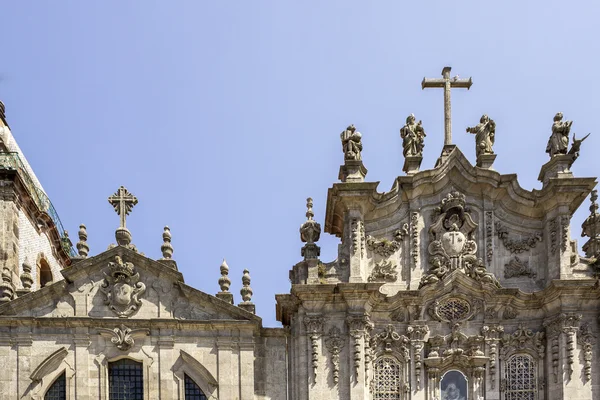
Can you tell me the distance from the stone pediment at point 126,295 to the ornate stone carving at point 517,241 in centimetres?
686

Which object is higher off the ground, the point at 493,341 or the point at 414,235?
the point at 414,235

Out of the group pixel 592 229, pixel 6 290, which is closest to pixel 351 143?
pixel 592 229

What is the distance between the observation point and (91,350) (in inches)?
1342

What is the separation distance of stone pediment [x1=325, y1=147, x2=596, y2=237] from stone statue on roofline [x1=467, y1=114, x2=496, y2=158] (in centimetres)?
78

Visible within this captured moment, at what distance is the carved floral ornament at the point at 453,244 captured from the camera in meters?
34.8

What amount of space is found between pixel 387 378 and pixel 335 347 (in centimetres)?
163

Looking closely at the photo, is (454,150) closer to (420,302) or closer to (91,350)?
(420,302)

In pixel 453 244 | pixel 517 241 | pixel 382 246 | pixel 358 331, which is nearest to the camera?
pixel 358 331

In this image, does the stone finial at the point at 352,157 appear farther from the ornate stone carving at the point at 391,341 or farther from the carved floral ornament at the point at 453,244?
the ornate stone carving at the point at 391,341

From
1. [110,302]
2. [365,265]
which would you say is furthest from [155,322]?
[365,265]

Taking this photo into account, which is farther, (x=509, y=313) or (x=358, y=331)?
(x=509, y=313)

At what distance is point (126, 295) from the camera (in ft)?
113

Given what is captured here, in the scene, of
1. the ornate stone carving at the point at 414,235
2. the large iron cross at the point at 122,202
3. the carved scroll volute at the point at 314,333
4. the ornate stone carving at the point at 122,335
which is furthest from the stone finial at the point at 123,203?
the ornate stone carving at the point at 414,235

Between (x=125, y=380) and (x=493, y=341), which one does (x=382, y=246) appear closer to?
(x=493, y=341)
